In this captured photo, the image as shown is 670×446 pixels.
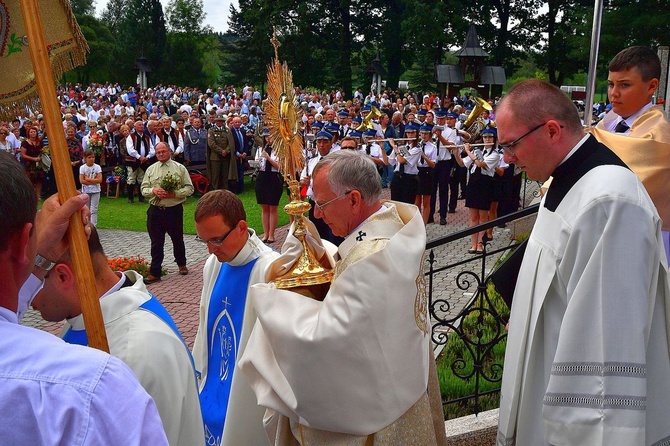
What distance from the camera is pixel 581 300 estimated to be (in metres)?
2.46

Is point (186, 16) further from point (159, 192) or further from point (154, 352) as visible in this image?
point (154, 352)

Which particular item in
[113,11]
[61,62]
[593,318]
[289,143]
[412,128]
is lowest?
[412,128]

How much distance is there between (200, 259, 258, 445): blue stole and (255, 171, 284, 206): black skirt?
8081 millimetres

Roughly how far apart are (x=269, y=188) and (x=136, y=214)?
5.32 metres

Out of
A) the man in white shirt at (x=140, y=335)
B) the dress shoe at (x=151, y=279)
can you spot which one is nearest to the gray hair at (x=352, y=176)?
the man in white shirt at (x=140, y=335)

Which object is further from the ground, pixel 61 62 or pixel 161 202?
pixel 61 62

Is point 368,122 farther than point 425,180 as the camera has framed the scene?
Yes

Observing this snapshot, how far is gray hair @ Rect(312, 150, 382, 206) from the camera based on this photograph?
290 cm

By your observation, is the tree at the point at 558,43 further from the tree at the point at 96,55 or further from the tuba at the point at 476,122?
the tree at the point at 96,55

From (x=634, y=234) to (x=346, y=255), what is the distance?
1081 mm


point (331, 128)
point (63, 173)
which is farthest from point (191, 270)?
point (63, 173)

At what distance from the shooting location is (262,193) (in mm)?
12234

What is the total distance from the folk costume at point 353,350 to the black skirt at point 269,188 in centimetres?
946

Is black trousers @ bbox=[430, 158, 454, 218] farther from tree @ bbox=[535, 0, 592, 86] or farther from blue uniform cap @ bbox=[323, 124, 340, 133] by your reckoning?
tree @ bbox=[535, 0, 592, 86]
